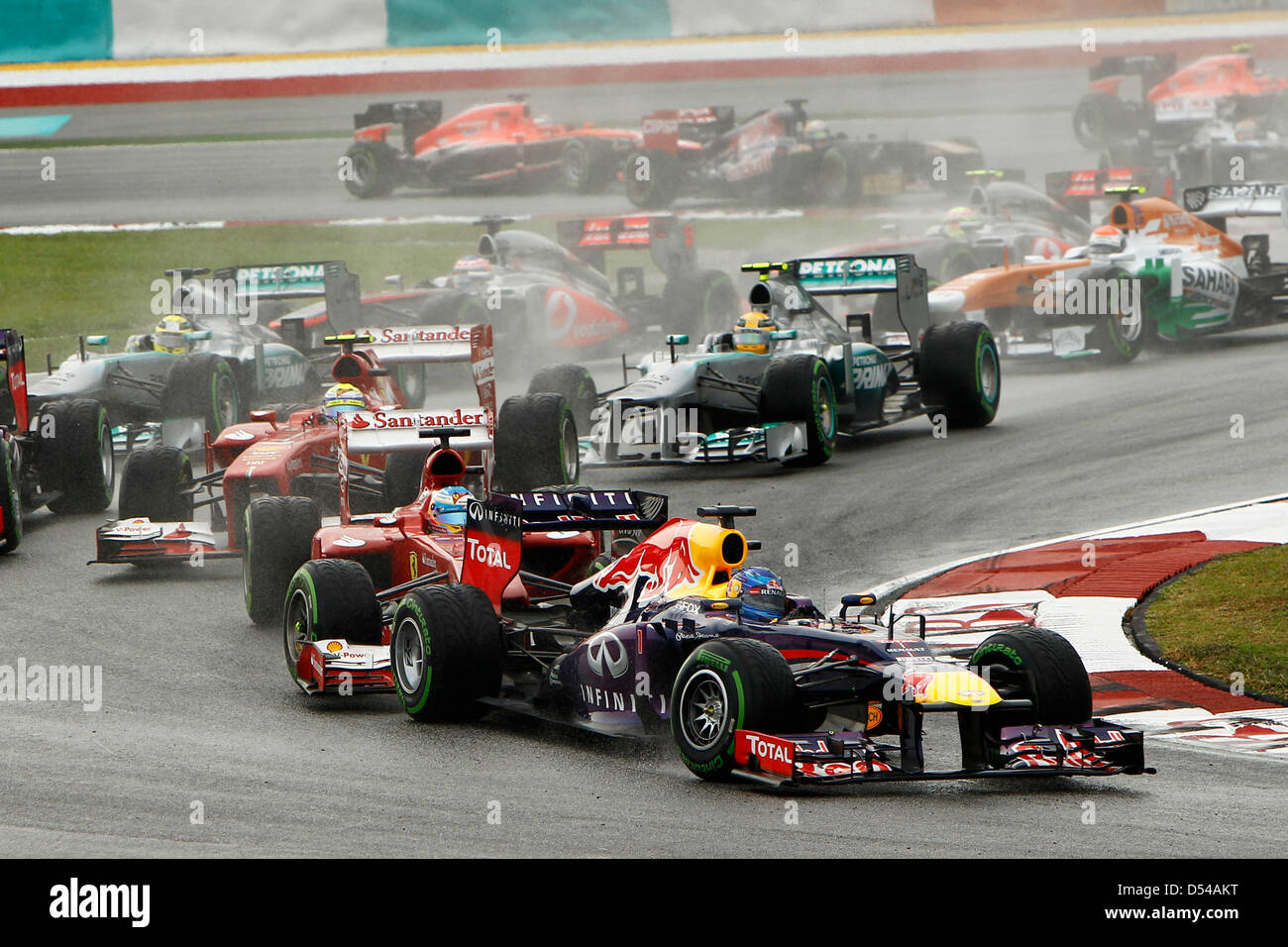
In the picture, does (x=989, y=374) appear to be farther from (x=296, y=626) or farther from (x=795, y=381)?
(x=296, y=626)

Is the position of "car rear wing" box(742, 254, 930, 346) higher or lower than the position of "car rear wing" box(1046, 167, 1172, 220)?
lower

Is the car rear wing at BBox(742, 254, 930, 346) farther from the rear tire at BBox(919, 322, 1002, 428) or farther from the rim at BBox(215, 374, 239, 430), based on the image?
the rim at BBox(215, 374, 239, 430)

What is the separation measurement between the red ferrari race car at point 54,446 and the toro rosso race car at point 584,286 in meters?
8.38

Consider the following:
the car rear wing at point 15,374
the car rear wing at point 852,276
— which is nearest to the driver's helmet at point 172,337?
the car rear wing at point 15,374

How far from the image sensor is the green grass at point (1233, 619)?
1154 cm

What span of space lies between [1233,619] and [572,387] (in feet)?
31.9

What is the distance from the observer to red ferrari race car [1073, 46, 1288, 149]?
40594mm

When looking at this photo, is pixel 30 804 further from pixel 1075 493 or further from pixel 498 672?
pixel 1075 493

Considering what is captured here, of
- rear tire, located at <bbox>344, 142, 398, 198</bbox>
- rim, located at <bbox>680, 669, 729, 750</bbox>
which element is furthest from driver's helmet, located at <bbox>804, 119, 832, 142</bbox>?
rim, located at <bbox>680, 669, 729, 750</bbox>

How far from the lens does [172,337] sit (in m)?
22.2

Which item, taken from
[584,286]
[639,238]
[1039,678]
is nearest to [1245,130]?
[639,238]

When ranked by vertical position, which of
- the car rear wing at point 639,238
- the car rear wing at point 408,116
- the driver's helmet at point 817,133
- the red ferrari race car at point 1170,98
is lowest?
the car rear wing at point 639,238

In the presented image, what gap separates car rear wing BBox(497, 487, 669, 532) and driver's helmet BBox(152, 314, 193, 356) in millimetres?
11759

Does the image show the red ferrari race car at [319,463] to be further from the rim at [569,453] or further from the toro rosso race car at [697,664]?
the toro rosso race car at [697,664]
